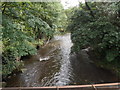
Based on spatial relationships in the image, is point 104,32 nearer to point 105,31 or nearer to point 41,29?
point 105,31

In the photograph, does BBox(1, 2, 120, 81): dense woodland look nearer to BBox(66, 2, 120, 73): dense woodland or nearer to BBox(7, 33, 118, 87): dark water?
BBox(66, 2, 120, 73): dense woodland

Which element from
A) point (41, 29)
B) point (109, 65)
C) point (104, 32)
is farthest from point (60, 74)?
point (41, 29)

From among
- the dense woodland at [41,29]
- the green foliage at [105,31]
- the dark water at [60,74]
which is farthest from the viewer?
the dark water at [60,74]

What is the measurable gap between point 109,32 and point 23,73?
4.28m

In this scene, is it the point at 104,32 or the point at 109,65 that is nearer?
the point at 104,32

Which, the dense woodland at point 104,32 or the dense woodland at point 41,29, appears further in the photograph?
the dense woodland at point 104,32

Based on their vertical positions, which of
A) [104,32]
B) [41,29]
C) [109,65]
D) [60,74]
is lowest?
[60,74]

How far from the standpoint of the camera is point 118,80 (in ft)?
13.3

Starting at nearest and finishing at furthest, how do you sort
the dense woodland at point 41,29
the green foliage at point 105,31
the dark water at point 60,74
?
the dense woodland at point 41,29 < the green foliage at point 105,31 < the dark water at point 60,74

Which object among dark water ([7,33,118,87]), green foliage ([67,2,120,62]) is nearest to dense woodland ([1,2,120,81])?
green foliage ([67,2,120,62])

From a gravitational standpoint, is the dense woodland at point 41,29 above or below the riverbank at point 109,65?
above

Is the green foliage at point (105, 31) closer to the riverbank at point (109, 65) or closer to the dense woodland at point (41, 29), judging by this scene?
the dense woodland at point (41, 29)

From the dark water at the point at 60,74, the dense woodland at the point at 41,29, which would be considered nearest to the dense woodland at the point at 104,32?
the dense woodland at the point at 41,29

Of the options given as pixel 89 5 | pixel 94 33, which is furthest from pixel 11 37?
pixel 89 5
